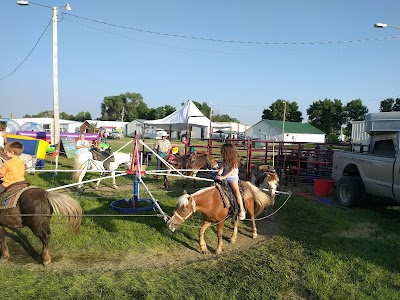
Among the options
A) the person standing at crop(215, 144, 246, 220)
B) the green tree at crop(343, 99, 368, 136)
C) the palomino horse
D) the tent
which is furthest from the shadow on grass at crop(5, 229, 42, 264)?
the green tree at crop(343, 99, 368, 136)

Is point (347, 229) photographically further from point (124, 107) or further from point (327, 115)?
point (124, 107)

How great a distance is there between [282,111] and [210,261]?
7655 centimetres

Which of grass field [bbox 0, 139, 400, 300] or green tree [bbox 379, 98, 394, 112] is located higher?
green tree [bbox 379, 98, 394, 112]

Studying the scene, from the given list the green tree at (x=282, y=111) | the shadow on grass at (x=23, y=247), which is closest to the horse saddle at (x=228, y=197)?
the shadow on grass at (x=23, y=247)

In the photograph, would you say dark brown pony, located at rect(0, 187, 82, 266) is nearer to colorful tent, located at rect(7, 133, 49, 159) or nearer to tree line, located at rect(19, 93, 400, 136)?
colorful tent, located at rect(7, 133, 49, 159)

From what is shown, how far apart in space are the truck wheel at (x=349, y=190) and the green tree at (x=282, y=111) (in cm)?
7127

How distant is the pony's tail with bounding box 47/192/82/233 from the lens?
5043 mm

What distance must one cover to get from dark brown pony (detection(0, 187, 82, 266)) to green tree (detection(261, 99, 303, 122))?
251ft

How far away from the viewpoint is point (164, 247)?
5.87 metres

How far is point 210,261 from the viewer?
17.3 feet

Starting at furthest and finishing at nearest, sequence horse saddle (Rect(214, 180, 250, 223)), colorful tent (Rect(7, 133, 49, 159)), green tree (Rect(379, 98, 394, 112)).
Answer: green tree (Rect(379, 98, 394, 112))
colorful tent (Rect(7, 133, 49, 159))
horse saddle (Rect(214, 180, 250, 223))

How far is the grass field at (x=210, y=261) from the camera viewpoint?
4.21m

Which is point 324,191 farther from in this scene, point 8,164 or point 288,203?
point 8,164

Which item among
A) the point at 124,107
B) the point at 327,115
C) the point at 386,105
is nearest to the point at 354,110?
the point at 327,115
